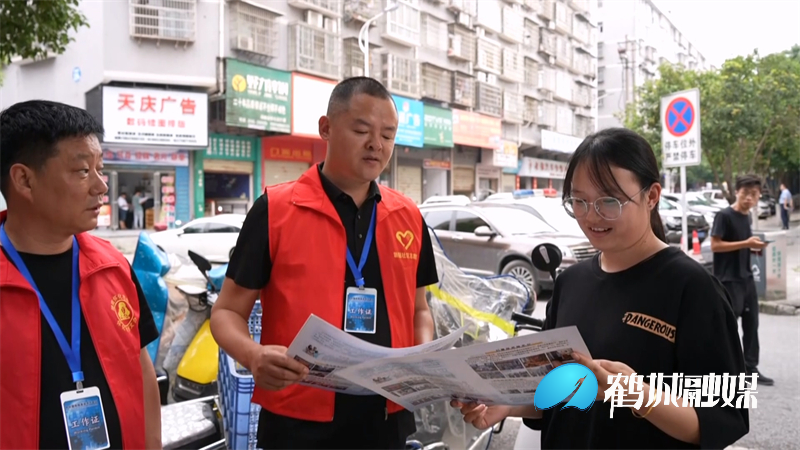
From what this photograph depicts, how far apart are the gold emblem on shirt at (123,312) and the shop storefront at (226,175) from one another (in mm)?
16580

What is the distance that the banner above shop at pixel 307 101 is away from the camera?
18516 millimetres

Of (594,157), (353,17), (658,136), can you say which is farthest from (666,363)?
(658,136)

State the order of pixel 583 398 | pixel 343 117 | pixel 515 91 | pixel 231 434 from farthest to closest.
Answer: pixel 515 91
pixel 231 434
pixel 343 117
pixel 583 398

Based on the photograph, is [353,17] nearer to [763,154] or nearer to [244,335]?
[763,154]

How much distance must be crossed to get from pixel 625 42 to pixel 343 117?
41.5 metres

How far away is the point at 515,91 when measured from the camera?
100ft

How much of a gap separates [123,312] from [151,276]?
198 cm

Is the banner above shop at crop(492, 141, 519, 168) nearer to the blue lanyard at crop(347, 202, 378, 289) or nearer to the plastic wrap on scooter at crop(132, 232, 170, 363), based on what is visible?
the plastic wrap on scooter at crop(132, 232, 170, 363)

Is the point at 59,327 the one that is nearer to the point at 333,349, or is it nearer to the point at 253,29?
the point at 333,349

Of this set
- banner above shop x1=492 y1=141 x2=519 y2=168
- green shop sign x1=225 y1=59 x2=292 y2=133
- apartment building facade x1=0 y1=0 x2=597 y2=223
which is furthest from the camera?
banner above shop x1=492 y1=141 x2=519 y2=168

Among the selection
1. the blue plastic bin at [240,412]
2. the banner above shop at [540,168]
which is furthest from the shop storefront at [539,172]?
the blue plastic bin at [240,412]

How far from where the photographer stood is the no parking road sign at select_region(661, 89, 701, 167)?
7.36m

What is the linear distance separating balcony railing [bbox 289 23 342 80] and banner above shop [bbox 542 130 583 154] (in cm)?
1584

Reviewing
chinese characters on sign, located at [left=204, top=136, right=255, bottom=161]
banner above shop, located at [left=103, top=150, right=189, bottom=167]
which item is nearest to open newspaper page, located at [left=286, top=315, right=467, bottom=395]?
banner above shop, located at [left=103, top=150, right=189, bottom=167]
